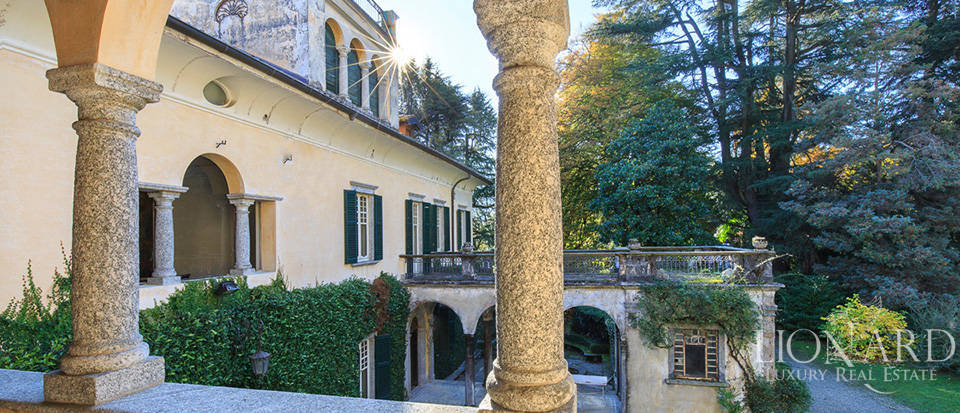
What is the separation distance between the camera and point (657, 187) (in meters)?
16.9

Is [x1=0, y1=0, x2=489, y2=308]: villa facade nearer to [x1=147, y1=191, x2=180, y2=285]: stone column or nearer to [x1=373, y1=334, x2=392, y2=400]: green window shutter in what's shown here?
[x1=147, y1=191, x2=180, y2=285]: stone column

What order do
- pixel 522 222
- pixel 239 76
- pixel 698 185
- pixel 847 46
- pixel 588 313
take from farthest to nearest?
pixel 588 313 → pixel 847 46 → pixel 698 185 → pixel 239 76 → pixel 522 222

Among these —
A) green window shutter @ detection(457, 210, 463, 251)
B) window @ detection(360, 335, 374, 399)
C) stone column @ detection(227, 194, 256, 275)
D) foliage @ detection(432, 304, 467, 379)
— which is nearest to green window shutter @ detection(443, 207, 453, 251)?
green window shutter @ detection(457, 210, 463, 251)

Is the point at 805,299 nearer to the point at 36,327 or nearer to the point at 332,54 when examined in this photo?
the point at 332,54

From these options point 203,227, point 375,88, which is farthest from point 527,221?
point 375,88

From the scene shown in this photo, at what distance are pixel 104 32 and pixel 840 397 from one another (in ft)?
58.3

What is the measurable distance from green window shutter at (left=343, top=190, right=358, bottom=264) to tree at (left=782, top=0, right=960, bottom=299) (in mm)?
16691

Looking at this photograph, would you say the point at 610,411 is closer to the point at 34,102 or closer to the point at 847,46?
the point at 34,102

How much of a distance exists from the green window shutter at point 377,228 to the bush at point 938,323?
17.3 m

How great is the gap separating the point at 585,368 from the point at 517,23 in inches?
711

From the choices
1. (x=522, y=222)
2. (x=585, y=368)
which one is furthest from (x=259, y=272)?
(x=585, y=368)

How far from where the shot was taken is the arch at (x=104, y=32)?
3283 mm

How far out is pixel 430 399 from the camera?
14.2 m

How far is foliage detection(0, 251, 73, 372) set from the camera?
14.8 ft
